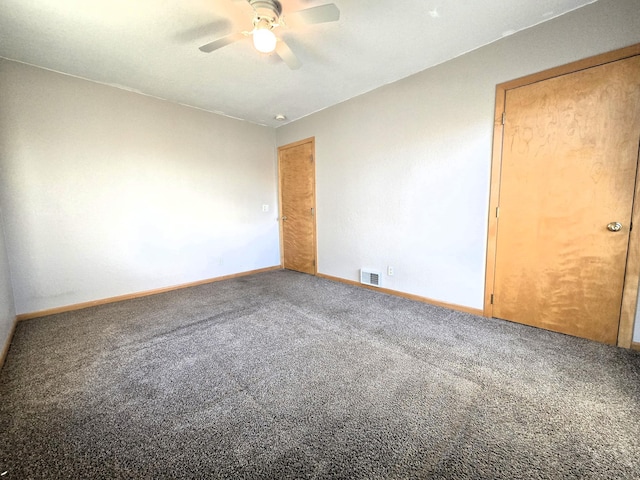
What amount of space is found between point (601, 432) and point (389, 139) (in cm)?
290

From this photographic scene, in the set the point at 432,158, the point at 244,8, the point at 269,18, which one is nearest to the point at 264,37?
the point at 269,18

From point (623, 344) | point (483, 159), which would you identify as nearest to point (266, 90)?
point (483, 159)

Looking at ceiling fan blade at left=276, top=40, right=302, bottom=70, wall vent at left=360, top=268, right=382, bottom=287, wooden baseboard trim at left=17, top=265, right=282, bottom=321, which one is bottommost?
wooden baseboard trim at left=17, top=265, right=282, bottom=321

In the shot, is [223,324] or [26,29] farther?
[223,324]

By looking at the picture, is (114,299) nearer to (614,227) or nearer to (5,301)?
(5,301)

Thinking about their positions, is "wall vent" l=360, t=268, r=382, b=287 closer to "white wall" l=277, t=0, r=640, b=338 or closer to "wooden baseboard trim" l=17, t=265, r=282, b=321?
"white wall" l=277, t=0, r=640, b=338

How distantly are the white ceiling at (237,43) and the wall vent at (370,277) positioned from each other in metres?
2.33

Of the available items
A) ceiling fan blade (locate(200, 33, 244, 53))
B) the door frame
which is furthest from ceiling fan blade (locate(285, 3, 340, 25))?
the door frame

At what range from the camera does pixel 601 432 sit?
1.24m

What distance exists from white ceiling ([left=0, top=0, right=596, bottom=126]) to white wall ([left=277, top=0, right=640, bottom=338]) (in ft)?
0.58

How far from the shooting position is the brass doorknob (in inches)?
75.0

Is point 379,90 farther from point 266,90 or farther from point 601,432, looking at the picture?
point 601,432

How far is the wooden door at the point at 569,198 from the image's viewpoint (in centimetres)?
188

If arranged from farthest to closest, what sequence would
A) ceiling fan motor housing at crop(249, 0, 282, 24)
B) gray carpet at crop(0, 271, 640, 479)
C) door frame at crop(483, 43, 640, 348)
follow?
door frame at crop(483, 43, 640, 348) → ceiling fan motor housing at crop(249, 0, 282, 24) → gray carpet at crop(0, 271, 640, 479)
